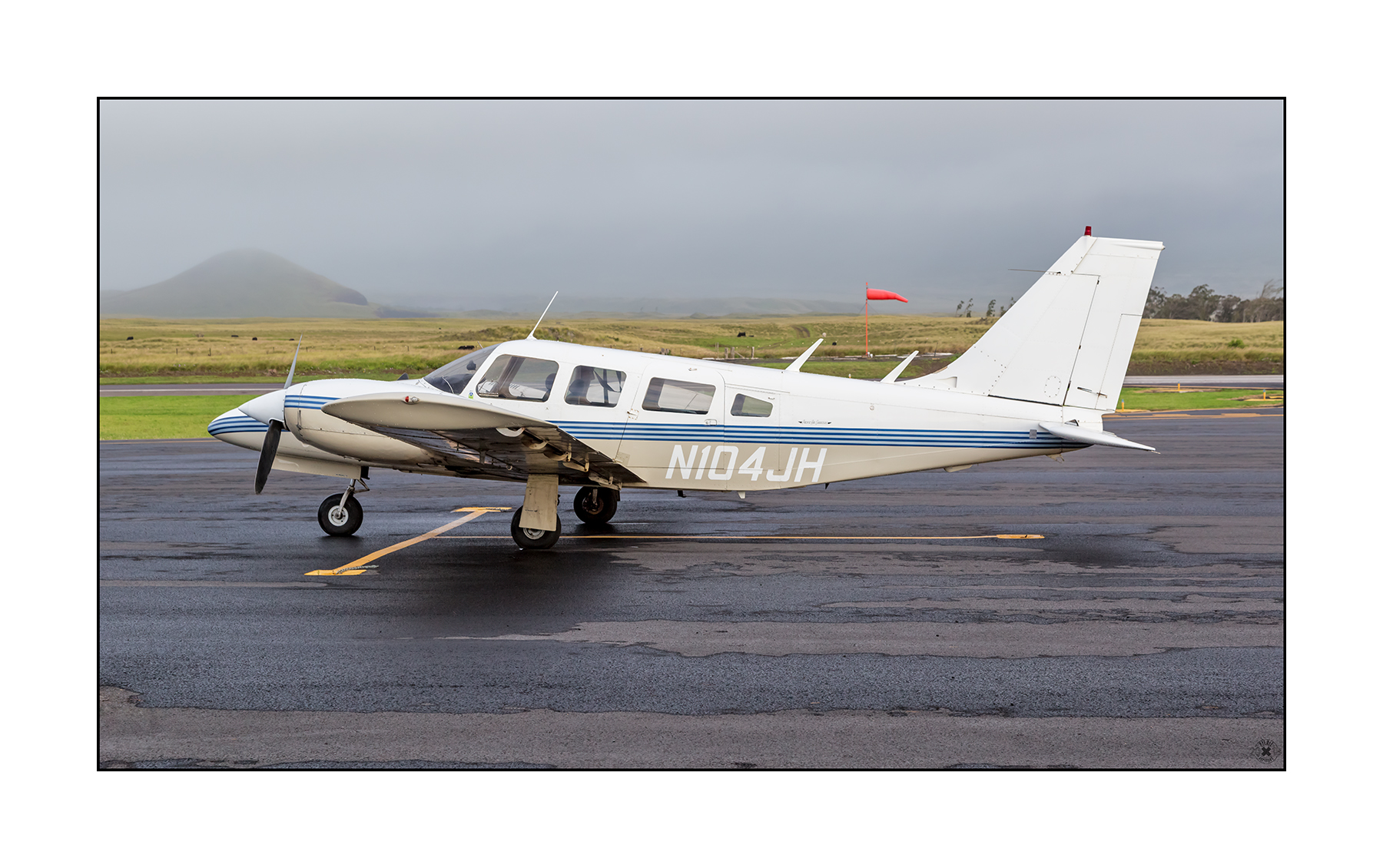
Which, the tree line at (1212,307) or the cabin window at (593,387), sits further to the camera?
the tree line at (1212,307)

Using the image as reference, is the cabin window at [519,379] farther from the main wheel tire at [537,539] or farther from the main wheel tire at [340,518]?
the main wheel tire at [340,518]

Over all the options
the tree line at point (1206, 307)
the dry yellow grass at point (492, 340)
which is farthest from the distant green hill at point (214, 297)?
the tree line at point (1206, 307)

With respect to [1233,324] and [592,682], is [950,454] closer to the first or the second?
[592,682]

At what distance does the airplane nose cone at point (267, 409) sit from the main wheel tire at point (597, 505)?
12.0 ft

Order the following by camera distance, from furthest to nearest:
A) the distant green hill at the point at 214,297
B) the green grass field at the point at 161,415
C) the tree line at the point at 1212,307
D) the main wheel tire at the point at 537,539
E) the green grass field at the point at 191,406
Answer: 1. the distant green hill at the point at 214,297
2. the tree line at the point at 1212,307
3. the green grass field at the point at 191,406
4. the green grass field at the point at 161,415
5. the main wheel tire at the point at 537,539

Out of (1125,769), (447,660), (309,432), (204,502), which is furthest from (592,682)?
(204,502)

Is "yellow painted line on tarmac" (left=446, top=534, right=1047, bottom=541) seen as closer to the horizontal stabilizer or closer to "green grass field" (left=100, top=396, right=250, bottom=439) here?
the horizontal stabilizer

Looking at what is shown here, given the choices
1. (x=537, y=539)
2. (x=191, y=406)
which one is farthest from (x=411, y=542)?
(x=191, y=406)

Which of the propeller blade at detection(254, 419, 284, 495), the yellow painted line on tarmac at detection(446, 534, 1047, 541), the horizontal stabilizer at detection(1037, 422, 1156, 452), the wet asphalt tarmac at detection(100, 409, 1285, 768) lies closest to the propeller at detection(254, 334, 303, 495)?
the propeller blade at detection(254, 419, 284, 495)

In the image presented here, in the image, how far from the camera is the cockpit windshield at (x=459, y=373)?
423 inches

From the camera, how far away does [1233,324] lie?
8256cm

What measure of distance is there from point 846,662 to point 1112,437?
5.33 meters

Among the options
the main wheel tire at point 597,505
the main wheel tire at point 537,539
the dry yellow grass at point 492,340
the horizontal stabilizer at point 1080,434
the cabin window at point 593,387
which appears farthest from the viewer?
the dry yellow grass at point 492,340

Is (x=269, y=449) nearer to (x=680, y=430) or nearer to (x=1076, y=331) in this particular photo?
(x=680, y=430)
